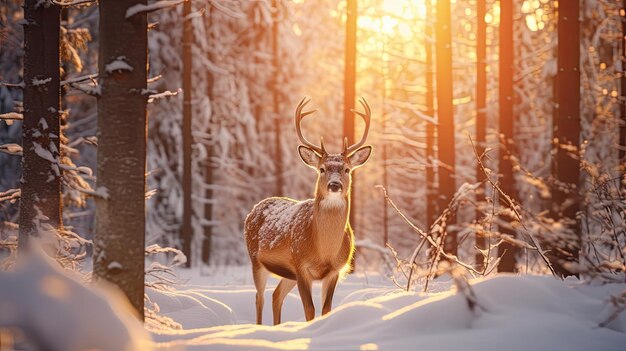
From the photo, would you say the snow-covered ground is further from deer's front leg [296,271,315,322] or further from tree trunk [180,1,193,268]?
tree trunk [180,1,193,268]

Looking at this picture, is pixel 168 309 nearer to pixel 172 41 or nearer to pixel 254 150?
pixel 172 41

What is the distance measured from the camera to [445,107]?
13445 mm

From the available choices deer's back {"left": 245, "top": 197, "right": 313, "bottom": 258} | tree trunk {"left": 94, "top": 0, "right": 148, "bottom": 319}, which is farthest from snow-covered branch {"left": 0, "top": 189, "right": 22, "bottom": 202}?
deer's back {"left": 245, "top": 197, "right": 313, "bottom": 258}

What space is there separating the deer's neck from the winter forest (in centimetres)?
3

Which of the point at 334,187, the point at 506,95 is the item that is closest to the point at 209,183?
the point at 506,95

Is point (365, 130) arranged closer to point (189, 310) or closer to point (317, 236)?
point (317, 236)

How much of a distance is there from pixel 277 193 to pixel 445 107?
43.4 feet

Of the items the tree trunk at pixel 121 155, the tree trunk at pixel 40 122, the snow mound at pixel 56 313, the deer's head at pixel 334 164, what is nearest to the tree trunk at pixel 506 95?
the deer's head at pixel 334 164

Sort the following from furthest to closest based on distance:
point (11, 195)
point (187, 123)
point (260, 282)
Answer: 1. point (187, 123)
2. point (260, 282)
3. point (11, 195)

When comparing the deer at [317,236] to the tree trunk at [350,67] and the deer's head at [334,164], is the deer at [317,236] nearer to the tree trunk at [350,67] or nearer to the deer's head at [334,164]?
the deer's head at [334,164]

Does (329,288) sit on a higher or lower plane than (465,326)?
lower

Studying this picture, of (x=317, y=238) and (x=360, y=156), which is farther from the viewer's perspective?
(x=360, y=156)

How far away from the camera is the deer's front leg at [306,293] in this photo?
7822 millimetres

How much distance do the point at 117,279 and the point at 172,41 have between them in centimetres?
1935
